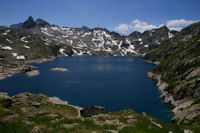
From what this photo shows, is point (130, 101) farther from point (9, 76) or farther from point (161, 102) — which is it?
point (9, 76)

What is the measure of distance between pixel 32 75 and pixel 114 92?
88513mm

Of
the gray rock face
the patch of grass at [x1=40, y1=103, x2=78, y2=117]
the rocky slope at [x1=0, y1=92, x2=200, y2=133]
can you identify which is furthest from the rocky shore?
the patch of grass at [x1=40, y1=103, x2=78, y2=117]

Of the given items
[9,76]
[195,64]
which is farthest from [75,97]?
[9,76]

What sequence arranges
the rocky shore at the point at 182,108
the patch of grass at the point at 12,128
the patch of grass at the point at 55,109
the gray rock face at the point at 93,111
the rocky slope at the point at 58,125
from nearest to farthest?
the patch of grass at the point at 12,128, the rocky slope at the point at 58,125, the patch of grass at the point at 55,109, the rocky shore at the point at 182,108, the gray rock face at the point at 93,111

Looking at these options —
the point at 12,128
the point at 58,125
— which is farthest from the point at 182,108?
the point at 12,128

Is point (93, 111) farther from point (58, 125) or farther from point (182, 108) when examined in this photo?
point (58, 125)

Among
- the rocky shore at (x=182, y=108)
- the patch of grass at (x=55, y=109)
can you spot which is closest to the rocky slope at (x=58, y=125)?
the patch of grass at (x=55, y=109)

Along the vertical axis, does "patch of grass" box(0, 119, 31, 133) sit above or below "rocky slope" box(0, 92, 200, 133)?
above

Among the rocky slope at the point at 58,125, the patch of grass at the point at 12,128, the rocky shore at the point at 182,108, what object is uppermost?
the patch of grass at the point at 12,128

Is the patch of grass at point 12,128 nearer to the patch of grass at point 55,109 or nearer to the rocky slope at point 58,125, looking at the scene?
the rocky slope at point 58,125

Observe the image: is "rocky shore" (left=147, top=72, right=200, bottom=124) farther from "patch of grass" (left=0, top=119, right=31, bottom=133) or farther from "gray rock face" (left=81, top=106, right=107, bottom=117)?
"patch of grass" (left=0, top=119, right=31, bottom=133)

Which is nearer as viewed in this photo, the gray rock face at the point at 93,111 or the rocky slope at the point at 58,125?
the rocky slope at the point at 58,125

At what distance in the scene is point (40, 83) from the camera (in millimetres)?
124062

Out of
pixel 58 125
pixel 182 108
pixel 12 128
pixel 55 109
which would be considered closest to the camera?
pixel 12 128
